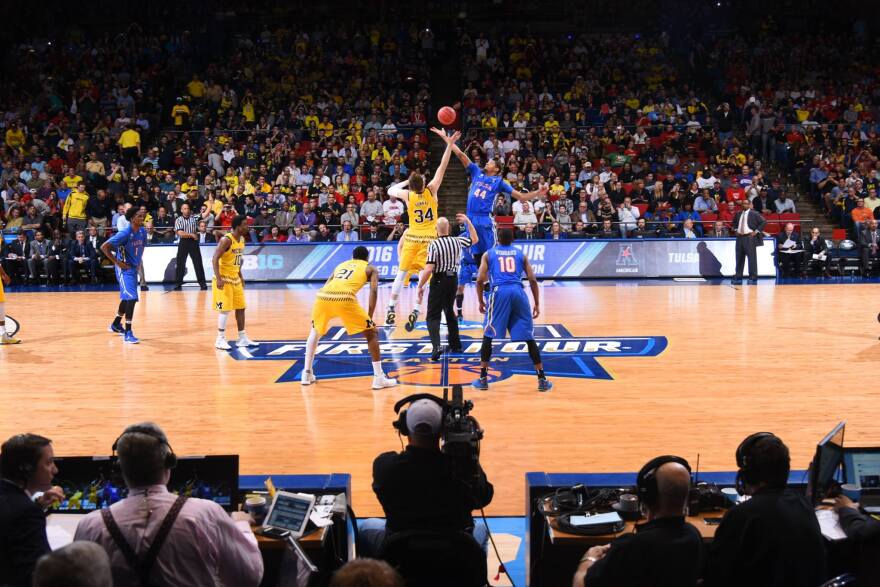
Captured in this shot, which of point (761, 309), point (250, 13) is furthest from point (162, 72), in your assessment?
point (761, 309)

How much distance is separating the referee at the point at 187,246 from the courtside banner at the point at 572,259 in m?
0.97

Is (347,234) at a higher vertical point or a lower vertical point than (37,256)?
higher

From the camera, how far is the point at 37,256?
2266 cm

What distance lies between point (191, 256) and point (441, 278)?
429 inches

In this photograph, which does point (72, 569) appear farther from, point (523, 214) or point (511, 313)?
point (523, 214)

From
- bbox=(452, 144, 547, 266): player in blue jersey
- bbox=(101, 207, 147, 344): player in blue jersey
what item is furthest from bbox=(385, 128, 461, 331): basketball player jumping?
bbox=(101, 207, 147, 344): player in blue jersey

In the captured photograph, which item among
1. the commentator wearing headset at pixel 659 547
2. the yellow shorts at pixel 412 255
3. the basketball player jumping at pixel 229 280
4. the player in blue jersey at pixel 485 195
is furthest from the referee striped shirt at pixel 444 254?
the commentator wearing headset at pixel 659 547

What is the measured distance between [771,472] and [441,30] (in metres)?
30.2

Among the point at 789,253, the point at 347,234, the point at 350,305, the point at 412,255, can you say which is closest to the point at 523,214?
the point at 347,234

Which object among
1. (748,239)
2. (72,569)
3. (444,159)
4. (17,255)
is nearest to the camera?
(72,569)

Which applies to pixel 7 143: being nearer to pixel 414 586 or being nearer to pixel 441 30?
pixel 441 30

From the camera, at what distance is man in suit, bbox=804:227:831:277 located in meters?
22.2

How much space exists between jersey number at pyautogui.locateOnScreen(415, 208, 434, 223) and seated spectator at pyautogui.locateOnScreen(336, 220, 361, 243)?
8706 mm

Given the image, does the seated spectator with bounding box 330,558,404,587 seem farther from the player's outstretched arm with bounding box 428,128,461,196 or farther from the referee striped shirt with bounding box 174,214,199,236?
the referee striped shirt with bounding box 174,214,199,236
